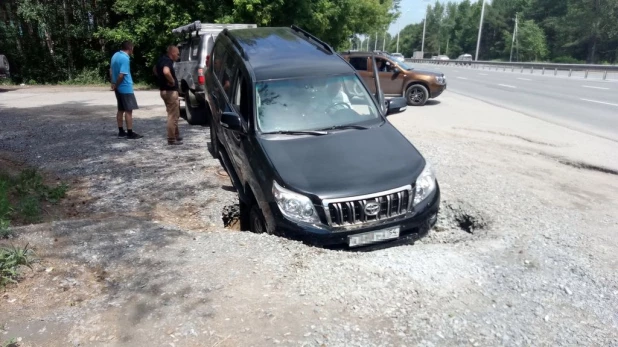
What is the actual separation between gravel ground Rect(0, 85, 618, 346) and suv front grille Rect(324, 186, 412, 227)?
31cm

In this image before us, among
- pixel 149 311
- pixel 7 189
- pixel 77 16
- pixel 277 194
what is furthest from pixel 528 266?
pixel 77 16

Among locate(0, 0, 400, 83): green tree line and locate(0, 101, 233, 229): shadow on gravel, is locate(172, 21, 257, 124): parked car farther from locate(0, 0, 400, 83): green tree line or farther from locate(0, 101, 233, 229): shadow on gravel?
locate(0, 0, 400, 83): green tree line

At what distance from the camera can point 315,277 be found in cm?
360

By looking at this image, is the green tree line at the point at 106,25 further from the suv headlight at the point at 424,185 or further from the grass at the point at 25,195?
the suv headlight at the point at 424,185

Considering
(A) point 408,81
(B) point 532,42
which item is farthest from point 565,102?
(B) point 532,42

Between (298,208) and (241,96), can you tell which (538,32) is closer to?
(241,96)

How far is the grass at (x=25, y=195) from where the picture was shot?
536 centimetres

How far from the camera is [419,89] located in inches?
637

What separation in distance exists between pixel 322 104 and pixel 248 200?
1.39 metres

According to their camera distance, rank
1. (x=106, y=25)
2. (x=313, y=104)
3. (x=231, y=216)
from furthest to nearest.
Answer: (x=106, y=25)
(x=231, y=216)
(x=313, y=104)

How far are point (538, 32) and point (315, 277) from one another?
85321 millimetres

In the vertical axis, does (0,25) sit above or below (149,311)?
above

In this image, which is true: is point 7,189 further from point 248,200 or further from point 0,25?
point 0,25

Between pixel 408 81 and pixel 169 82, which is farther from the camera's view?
pixel 408 81
